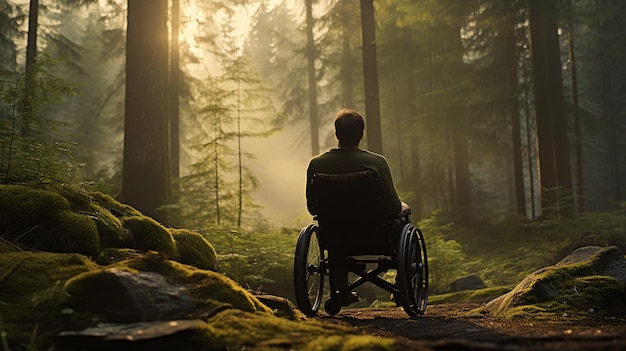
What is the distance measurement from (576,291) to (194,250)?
3.96 metres

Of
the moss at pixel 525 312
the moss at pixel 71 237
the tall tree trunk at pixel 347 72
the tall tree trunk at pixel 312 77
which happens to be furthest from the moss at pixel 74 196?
the tall tree trunk at pixel 312 77

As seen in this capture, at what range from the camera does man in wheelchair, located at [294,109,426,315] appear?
16.2ft

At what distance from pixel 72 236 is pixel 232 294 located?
4.99ft

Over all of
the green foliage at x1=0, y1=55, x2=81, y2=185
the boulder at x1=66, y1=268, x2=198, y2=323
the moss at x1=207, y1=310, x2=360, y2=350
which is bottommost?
the moss at x1=207, y1=310, x2=360, y2=350

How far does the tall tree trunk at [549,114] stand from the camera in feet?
50.4

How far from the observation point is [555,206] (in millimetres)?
14102

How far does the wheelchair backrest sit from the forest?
1929 mm

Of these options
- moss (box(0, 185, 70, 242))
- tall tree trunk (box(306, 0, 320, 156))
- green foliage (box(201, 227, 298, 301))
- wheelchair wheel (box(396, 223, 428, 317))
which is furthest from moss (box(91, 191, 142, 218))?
tall tree trunk (box(306, 0, 320, 156))

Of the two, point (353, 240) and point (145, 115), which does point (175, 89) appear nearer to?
point (145, 115)

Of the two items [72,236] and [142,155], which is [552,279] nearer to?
[72,236]

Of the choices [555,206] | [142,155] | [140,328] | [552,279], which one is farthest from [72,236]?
[555,206]

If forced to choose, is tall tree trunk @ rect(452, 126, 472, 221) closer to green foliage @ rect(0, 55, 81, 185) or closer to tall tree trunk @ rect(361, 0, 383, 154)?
tall tree trunk @ rect(361, 0, 383, 154)

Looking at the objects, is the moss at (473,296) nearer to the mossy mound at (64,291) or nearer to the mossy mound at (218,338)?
the mossy mound at (64,291)

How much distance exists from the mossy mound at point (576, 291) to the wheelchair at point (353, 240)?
3.57 feet
